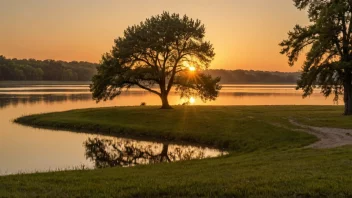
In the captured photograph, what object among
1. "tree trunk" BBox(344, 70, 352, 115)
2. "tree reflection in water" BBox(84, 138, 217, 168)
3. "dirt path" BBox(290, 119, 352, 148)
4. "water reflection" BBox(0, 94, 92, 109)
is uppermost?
"tree trunk" BBox(344, 70, 352, 115)

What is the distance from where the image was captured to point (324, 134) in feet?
96.0

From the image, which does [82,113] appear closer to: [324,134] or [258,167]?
[324,134]

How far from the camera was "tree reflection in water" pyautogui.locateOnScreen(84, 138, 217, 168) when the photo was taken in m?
27.9

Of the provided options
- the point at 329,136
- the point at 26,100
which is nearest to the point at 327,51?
the point at 329,136

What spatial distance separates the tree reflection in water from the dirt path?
7.55m

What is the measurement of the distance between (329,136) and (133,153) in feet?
48.5

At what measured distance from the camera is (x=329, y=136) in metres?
28.1

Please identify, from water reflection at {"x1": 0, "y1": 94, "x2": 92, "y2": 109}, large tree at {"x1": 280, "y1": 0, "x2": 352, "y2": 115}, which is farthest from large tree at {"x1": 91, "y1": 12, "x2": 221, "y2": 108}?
water reflection at {"x1": 0, "y1": 94, "x2": 92, "y2": 109}

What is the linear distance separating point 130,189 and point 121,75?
41525 mm

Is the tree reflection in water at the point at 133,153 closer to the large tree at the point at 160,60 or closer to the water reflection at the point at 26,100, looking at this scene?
the large tree at the point at 160,60

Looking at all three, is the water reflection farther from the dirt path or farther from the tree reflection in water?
the dirt path

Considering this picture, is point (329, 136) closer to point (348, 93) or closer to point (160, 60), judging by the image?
point (348, 93)

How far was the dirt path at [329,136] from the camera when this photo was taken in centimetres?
2418

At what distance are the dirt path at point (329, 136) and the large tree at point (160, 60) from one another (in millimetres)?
23121
